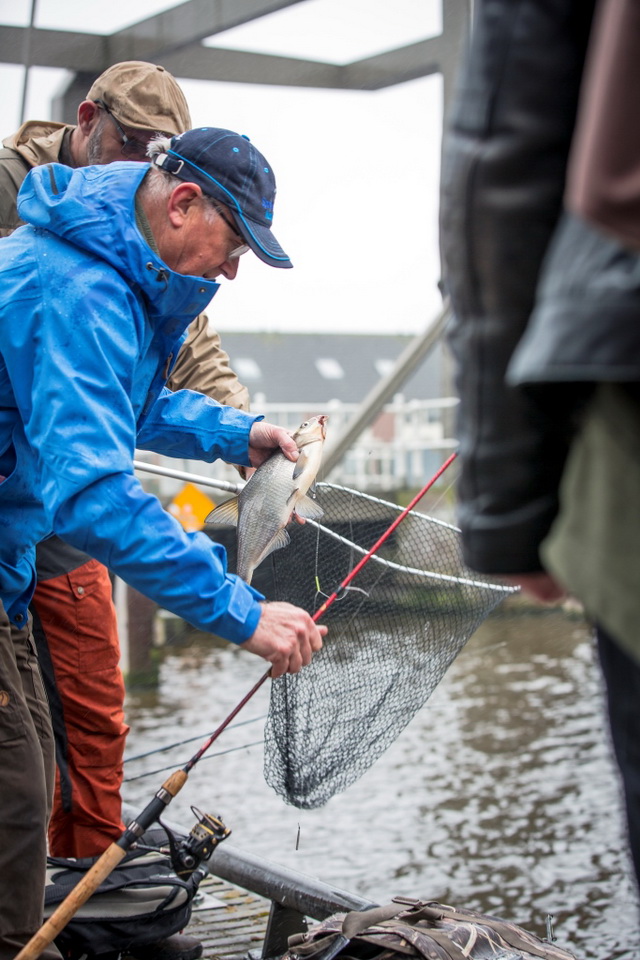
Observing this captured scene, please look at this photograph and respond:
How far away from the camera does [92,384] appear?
2.52m

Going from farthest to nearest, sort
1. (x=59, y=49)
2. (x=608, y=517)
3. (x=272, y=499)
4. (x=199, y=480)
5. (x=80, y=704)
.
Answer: (x=59, y=49) → (x=199, y=480) → (x=80, y=704) → (x=272, y=499) → (x=608, y=517)

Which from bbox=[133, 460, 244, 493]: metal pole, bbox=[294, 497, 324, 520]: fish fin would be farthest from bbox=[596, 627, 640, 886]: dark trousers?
bbox=[133, 460, 244, 493]: metal pole

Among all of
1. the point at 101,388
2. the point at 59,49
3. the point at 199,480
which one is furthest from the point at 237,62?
the point at 101,388

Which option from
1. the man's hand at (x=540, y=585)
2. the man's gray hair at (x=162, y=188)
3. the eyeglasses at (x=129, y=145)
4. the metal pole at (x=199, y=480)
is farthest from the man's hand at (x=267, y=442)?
the man's hand at (x=540, y=585)

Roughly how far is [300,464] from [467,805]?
523cm

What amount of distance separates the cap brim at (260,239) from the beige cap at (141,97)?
1.37m

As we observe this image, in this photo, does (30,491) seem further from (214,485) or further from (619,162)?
(619,162)

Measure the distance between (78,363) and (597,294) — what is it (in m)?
1.56

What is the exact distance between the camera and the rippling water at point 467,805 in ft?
20.7

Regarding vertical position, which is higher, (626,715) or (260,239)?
(260,239)

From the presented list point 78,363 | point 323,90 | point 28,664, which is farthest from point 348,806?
point 323,90

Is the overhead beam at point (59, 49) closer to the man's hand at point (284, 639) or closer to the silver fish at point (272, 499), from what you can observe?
the silver fish at point (272, 499)

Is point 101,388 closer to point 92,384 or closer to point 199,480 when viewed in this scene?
point 92,384

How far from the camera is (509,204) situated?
1400mm
